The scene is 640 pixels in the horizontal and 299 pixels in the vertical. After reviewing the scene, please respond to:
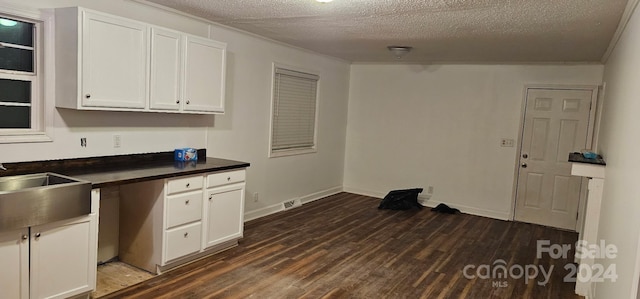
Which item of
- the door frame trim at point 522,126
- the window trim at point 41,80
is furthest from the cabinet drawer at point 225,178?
the door frame trim at point 522,126

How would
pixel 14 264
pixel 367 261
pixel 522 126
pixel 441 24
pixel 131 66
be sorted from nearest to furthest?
pixel 14 264, pixel 131 66, pixel 441 24, pixel 367 261, pixel 522 126

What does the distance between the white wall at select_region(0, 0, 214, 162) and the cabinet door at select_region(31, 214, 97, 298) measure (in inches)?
28.1

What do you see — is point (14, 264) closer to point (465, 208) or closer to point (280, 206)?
point (280, 206)

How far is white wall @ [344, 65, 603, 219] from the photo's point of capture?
5.79 meters

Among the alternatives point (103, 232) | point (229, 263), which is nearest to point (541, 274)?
point (229, 263)

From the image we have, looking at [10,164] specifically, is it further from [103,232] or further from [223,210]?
[223,210]

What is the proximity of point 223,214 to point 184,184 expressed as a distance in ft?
1.84

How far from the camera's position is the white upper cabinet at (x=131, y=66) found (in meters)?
2.91

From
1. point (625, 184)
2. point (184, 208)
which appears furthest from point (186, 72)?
point (625, 184)

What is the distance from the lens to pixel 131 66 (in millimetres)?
3225

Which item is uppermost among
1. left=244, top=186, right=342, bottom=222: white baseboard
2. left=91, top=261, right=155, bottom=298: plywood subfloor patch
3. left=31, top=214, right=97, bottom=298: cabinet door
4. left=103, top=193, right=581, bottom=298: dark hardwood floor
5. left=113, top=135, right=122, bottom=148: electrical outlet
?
left=113, top=135, right=122, bottom=148: electrical outlet

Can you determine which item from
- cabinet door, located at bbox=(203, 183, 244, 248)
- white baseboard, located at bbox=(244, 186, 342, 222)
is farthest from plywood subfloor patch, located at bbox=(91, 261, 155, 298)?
white baseboard, located at bbox=(244, 186, 342, 222)

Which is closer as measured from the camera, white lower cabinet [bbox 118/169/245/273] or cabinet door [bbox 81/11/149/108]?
cabinet door [bbox 81/11/149/108]

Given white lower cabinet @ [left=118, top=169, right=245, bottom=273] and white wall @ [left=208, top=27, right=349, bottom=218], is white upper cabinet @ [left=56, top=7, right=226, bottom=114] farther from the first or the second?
white lower cabinet @ [left=118, top=169, right=245, bottom=273]
